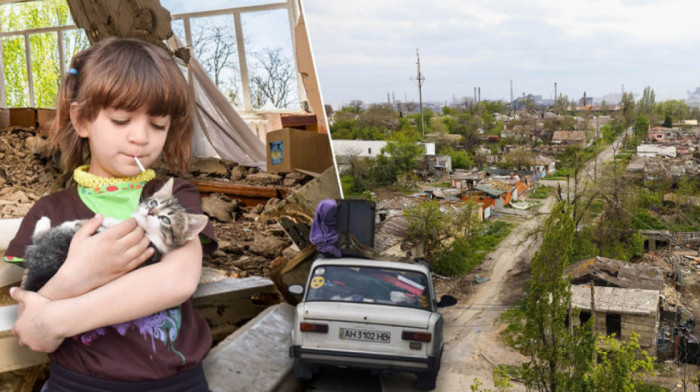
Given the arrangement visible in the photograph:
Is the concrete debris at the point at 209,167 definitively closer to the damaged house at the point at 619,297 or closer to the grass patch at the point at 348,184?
the grass patch at the point at 348,184

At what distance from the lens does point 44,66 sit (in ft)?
4.10

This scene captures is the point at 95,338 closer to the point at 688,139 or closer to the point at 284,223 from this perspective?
the point at 284,223

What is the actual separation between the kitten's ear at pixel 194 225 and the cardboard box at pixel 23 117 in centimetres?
85

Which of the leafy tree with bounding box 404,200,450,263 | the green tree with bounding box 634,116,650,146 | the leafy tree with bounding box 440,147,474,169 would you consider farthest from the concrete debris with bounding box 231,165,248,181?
the green tree with bounding box 634,116,650,146

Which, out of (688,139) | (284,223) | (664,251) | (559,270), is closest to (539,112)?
(664,251)

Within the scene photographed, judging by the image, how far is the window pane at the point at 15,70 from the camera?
1311 millimetres

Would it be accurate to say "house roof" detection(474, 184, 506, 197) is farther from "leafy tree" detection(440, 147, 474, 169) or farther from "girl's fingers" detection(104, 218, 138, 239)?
"girl's fingers" detection(104, 218, 138, 239)

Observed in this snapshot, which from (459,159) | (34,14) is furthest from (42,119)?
(459,159)

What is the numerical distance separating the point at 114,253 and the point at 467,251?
5.49 m

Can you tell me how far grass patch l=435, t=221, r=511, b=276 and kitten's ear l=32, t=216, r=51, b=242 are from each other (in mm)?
5131

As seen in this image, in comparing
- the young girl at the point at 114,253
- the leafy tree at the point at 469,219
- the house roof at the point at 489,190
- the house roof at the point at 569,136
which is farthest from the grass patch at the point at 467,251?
the young girl at the point at 114,253

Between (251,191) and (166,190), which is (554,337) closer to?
(251,191)

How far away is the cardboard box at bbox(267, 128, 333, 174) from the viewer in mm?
1438

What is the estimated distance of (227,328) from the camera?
130 cm
